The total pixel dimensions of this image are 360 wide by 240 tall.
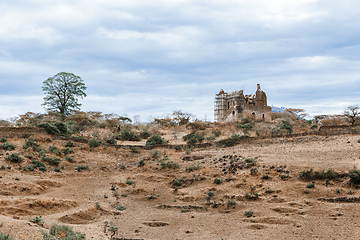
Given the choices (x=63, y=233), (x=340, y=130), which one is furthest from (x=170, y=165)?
(x=340, y=130)

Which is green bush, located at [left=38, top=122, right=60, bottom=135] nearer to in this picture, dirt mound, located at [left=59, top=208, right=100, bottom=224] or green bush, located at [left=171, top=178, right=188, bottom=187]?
green bush, located at [left=171, top=178, right=188, bottom=187]

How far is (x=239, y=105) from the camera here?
52719mm

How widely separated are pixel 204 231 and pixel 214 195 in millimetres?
4102

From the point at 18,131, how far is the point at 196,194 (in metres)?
16.5

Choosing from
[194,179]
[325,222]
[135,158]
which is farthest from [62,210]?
[135,158]

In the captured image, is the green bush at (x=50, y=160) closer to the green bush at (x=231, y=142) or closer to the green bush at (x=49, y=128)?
the green bush at (x=49, y=128)

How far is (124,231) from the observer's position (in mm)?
10992

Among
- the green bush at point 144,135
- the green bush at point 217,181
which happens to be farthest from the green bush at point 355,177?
the green bush at point 144,135

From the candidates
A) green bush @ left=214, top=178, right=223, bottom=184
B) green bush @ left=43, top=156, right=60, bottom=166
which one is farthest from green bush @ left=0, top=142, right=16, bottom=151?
green bush @ left=214, top=178, right=223, bottom=184

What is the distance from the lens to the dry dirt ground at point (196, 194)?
1051cm

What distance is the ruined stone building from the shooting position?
154ft

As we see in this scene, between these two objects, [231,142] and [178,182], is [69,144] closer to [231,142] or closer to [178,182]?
[178,182]

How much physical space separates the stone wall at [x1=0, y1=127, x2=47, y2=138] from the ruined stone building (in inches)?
1147

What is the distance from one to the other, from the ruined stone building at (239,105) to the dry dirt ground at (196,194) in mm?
23913
